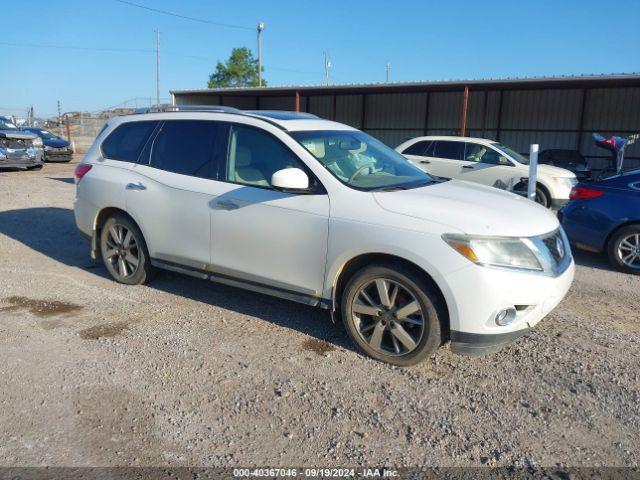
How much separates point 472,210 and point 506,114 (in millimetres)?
21191

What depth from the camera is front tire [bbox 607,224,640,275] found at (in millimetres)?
6695

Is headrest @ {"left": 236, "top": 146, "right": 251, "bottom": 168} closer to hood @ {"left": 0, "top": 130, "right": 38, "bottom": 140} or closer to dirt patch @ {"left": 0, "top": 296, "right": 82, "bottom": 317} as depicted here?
dirt patch @ {"left": 0, "top": 296, "right": 82, "bottom": 317}

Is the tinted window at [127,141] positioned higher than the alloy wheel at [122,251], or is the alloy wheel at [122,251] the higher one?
the tinted window at [127,141]

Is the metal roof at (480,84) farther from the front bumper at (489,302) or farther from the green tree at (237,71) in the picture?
the green tree at (237,71)

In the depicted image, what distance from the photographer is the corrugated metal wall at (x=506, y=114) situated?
2077 centimetres

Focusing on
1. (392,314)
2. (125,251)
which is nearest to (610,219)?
(392,314)

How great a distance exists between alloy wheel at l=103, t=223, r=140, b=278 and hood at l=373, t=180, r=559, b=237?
2.81 meters

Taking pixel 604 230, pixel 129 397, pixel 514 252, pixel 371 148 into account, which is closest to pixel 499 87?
pixel 604 230

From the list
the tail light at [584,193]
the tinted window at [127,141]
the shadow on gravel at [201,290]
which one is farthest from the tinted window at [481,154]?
the tinted window at [127,141]

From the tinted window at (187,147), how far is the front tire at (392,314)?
5.78 ft

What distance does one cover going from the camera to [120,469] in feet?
9.10

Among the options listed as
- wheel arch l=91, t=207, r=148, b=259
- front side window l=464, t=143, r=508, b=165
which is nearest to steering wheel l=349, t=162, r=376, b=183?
wheel arch l=91, t=207, r=148, b=259

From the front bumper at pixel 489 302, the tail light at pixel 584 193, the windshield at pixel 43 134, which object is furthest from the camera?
the windshield at pixel 43 134

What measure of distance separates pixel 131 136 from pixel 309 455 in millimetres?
3978
